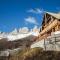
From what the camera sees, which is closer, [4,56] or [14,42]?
[4,56]

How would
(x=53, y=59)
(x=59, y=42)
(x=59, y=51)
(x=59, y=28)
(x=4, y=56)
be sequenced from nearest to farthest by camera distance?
(x=53, y=59) < (x=59, y=51) < (x=59, y=42) < (x=4, y=56) < (x=59, y=28)

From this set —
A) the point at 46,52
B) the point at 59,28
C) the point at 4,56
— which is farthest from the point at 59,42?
the point at 59,28

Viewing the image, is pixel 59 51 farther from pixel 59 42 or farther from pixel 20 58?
pixel 20 58

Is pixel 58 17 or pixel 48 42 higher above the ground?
pixel 58 17

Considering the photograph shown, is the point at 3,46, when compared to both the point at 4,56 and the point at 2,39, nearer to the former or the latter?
the point at 2,39

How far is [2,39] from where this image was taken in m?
37.6

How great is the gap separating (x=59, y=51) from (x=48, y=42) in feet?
8.77

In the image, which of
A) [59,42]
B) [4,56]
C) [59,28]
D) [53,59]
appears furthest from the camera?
[59,28]

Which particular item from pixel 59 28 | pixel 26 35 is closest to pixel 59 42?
pixel 59 28

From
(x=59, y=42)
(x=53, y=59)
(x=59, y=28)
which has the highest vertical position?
(x=59, y=28)

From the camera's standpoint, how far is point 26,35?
38.5 meters

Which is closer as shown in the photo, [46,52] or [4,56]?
[46,52]

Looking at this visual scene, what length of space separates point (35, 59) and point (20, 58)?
2606 millimetres

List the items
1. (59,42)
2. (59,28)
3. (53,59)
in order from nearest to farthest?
1. (53,59)
2. (59,42)
3. (59,28)
